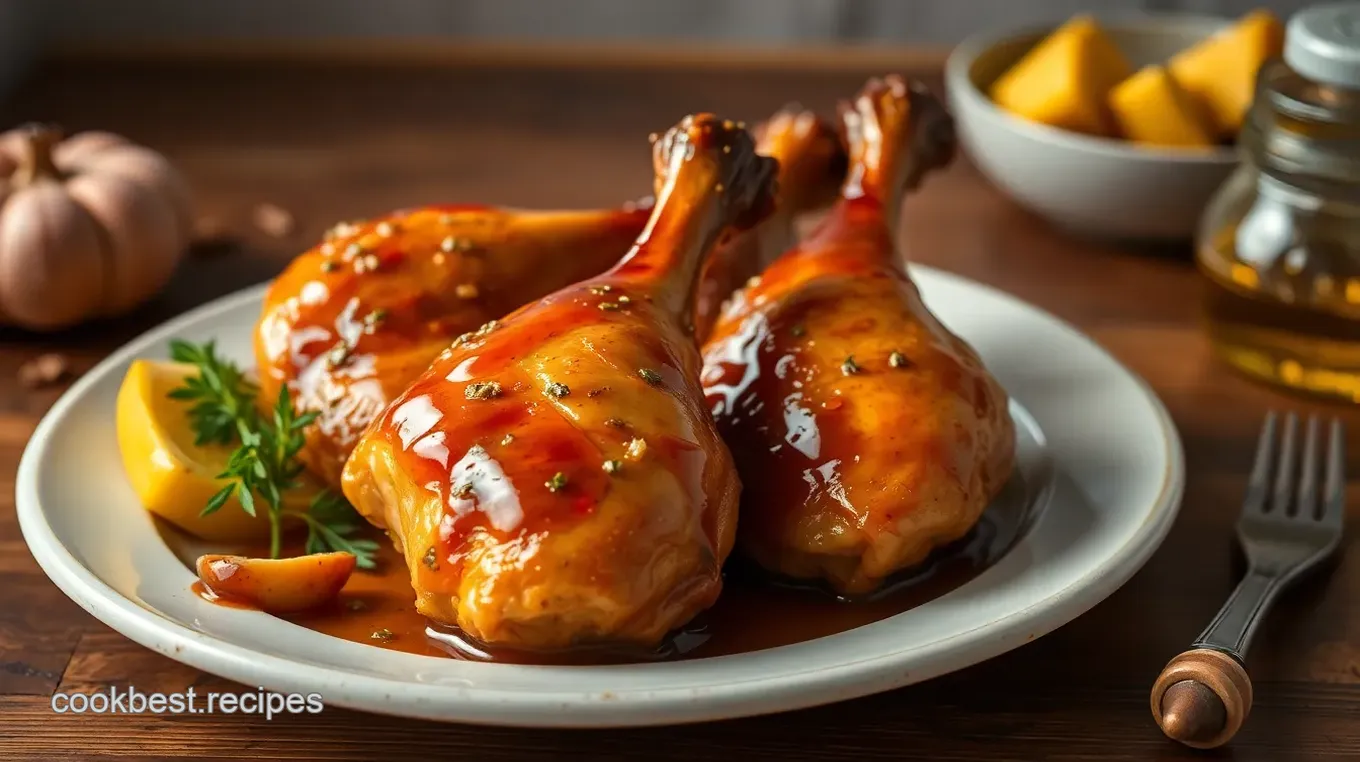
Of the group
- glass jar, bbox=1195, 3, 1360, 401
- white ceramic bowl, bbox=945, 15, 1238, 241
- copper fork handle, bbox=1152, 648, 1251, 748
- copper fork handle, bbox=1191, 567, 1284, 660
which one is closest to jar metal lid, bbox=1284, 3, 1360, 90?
glass jar, bbox=1195, 3, 1360, 401

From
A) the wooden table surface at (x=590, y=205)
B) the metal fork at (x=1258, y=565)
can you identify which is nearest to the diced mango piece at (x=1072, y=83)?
the wooden table surface at (x=590, y=205)

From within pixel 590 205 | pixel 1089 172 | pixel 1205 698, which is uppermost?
pixel 1205 698

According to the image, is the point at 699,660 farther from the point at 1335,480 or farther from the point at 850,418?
the point at 1335,480

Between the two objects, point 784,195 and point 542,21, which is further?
point 542,21

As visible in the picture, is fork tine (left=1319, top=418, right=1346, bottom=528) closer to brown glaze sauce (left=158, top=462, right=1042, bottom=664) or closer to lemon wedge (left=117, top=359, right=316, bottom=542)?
brown glaze sauce (left=158, top=462, right=1042, bottom=664)

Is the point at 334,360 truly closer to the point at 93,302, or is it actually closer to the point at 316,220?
the point at 93,302

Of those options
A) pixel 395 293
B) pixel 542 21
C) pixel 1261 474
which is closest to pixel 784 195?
pixel 395 293
